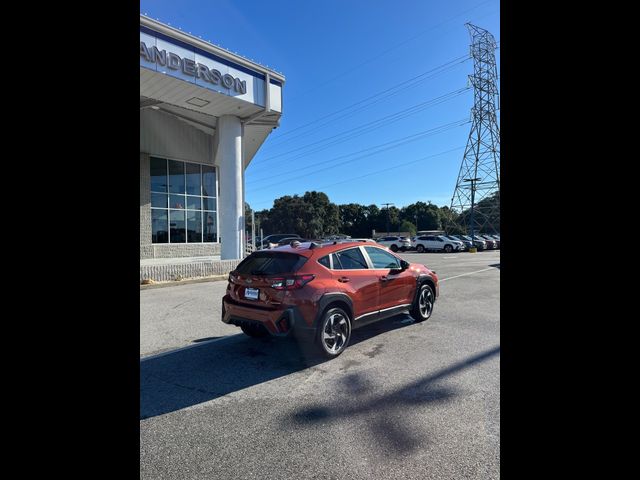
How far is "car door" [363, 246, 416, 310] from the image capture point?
19.1ft

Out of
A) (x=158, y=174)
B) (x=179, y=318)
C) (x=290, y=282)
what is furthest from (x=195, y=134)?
(x=290, y=282)

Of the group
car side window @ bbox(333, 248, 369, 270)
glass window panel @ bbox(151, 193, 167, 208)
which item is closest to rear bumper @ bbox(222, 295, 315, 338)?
car side window @ bbox(333, 248, 369, 270)

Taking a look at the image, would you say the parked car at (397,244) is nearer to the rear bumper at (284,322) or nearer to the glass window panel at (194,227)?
the glass window panel at (194,227)

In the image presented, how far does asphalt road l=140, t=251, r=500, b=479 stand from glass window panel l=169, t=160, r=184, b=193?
15407 millimetres

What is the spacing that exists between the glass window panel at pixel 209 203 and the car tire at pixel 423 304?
1728 cm

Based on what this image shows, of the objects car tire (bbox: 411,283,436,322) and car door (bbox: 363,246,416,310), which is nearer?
car door (bbox: 363,246,416,310)

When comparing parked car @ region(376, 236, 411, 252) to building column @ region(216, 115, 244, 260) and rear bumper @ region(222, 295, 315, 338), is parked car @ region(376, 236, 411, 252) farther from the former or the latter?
rear bumper @ region(222, 295, 315, 338)

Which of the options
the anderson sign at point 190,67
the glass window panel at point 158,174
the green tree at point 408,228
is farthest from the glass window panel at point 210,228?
the green tree at point 408,228

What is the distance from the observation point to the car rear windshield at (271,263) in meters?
4.95

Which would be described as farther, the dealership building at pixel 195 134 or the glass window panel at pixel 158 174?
the glass window panel at pixel 158 174
